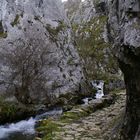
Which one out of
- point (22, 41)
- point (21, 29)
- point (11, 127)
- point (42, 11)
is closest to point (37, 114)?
point (11, 127)

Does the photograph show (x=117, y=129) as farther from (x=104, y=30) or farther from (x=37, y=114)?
(x=104, y=30)

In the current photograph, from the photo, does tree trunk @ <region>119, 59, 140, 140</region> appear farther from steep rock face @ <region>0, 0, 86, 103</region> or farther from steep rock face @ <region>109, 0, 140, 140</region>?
steep rock face @ <region>0, 0, 86, 103</region>

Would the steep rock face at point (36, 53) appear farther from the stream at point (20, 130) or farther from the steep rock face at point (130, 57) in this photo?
the steep rock face at point (130, 57)

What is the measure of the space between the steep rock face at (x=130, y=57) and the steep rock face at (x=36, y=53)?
20030 millimetres

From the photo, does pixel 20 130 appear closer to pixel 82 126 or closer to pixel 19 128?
pixel 19 128

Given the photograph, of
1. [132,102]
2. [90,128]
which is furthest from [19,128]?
[132,102]

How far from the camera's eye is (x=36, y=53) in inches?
1268

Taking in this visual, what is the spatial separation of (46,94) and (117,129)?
2154 centimetres

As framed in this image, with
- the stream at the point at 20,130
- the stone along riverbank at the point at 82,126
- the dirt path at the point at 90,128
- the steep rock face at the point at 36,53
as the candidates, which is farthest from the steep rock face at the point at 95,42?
the dirt path at the point at 90,128

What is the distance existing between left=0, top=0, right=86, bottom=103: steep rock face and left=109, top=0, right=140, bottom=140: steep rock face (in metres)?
20.0

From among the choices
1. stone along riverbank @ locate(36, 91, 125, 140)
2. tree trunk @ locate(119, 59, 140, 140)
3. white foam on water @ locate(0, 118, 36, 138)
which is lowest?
white foam on water @ locate(0, 118, 36, 138)

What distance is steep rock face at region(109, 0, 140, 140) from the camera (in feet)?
34.5

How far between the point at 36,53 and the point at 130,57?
2201 centimetres

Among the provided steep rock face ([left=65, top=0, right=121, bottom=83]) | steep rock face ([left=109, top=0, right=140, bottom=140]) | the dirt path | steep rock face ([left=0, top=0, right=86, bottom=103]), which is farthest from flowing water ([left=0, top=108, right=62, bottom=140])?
steep rock face ([left=65, top=0, right=121, bottom=83])
